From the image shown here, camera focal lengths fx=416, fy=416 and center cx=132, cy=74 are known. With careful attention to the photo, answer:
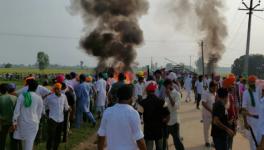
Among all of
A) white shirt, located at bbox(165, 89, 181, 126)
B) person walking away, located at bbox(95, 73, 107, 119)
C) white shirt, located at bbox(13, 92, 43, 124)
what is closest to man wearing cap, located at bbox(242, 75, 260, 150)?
white shirt, located at bbox(165, 89, 181, 126)

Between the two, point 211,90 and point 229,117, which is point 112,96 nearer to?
point 211,90

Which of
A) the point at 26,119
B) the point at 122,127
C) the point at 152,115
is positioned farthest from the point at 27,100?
the point at 122,127

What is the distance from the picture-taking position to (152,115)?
6.95m

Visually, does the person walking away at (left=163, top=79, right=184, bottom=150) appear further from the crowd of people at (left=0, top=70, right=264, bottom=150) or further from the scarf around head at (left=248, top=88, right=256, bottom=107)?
the scarf around head at (left=248, top=88, right=256, bottom=107)

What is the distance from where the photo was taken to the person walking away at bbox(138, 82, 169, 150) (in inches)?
274

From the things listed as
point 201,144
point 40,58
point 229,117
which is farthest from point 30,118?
point 40,58

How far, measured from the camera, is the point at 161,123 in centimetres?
707

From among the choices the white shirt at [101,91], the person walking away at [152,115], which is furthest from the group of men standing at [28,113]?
the white shirt at [101,91]

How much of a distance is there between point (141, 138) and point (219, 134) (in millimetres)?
2463

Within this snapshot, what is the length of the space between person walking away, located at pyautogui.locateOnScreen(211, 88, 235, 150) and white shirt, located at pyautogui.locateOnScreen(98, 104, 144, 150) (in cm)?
224

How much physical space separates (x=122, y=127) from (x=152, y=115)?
7.14 ft

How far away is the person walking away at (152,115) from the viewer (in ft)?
22.8

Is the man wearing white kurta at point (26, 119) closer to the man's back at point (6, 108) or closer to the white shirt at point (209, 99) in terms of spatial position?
the man's back at point (6, 108)

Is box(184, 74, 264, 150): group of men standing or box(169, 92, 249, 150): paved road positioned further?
box(169, 92, 249, 150): paved road
